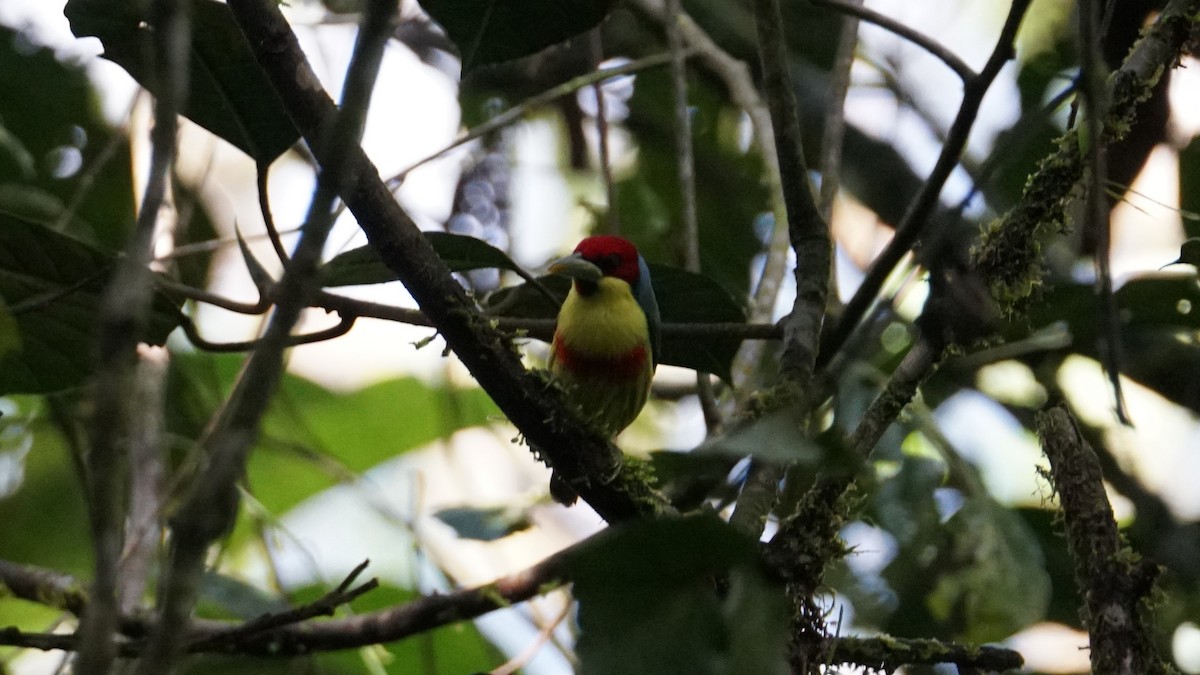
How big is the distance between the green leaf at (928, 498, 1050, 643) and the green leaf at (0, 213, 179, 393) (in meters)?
1.73

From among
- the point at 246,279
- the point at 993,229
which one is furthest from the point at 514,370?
the point at 246,279

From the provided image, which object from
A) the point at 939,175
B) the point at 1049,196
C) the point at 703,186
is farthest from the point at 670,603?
the point at 703,186

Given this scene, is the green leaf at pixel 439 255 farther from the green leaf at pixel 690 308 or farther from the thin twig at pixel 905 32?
the thin twig at pixel 905 32

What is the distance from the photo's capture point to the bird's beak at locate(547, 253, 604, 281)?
3215 mm

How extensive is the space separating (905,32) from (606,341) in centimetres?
130

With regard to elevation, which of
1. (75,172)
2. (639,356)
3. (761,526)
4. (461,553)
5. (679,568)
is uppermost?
(75,172)

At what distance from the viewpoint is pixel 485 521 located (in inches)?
125

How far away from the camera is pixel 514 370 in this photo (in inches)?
78.0

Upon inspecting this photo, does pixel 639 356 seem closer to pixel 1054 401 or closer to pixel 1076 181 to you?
pixel 1054 401

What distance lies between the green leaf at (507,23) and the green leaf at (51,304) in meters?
0.79

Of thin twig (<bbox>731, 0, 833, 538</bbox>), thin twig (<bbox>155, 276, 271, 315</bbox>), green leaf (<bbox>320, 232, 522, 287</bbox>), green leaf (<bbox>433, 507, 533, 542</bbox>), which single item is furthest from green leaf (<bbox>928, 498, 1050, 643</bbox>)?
thin twig (<bbox>155, 276, 271, 315</bbox>)

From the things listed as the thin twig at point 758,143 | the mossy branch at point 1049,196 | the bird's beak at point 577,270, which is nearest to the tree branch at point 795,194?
the mossy branch at point 1049,196

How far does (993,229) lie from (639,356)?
1136 mm

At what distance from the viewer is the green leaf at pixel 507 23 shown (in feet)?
7.75
